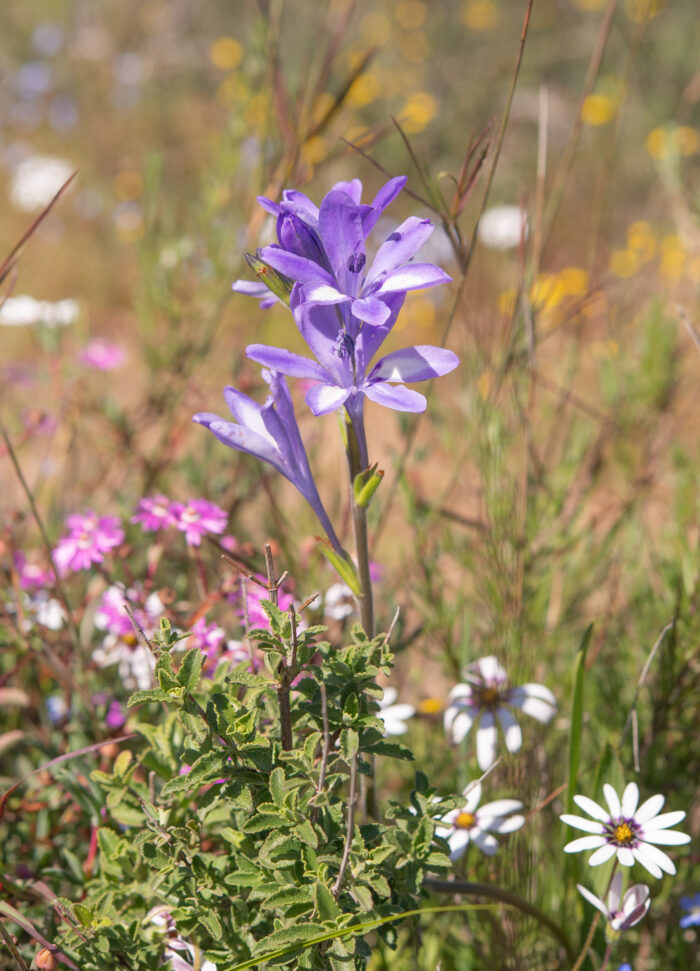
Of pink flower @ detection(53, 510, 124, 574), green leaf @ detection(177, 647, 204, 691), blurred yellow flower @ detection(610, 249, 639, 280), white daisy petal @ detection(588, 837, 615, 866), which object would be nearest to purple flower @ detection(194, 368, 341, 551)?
green leaf @ detection(177, 647, 204, 691)

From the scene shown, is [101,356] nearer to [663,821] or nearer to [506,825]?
[506,825]

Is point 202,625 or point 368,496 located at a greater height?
point 368,496

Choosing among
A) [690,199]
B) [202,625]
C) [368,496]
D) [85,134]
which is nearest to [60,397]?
[202,625]

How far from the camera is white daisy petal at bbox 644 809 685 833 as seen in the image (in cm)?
81

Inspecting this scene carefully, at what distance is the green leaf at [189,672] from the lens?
28.6 inches

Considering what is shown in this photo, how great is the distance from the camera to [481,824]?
40.0 inches

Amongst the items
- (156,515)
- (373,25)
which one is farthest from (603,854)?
(373,25)

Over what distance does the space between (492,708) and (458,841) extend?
0.19 meters

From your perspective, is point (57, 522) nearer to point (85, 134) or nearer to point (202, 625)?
point (202, 625)

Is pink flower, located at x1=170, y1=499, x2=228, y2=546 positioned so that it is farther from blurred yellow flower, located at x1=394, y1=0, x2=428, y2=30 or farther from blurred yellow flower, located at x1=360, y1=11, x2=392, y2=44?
blurred yellow flower, located at x1=394, y1=0, x2=428, y2=30

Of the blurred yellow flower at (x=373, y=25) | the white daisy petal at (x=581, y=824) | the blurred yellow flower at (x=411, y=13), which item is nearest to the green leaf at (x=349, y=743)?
the white daisy petal at (x=581, y=824)

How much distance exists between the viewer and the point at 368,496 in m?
0.73

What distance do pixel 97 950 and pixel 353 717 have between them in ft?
1.27

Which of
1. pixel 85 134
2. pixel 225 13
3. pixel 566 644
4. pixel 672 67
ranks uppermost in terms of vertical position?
pixel 225 13
